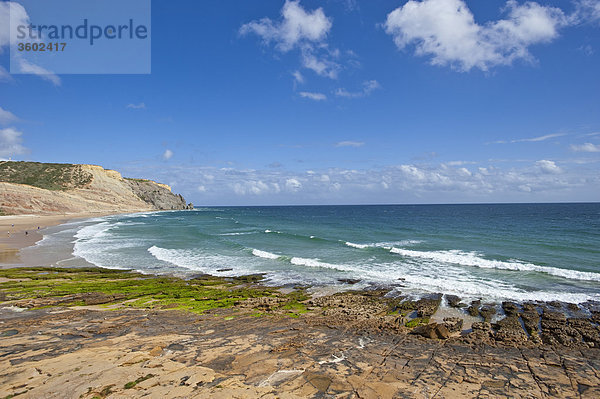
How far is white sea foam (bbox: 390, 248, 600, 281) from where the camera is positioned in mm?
20703

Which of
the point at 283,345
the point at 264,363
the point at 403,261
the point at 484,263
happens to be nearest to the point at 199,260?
the point at 403,261

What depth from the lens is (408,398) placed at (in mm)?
7125

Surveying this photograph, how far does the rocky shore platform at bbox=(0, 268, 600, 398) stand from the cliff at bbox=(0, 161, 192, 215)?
7659 cm

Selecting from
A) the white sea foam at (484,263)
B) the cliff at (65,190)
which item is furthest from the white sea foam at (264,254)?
the cliff at (65,190)

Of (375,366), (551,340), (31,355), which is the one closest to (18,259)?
(31,355)

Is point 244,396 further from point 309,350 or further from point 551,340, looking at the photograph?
point 551,340

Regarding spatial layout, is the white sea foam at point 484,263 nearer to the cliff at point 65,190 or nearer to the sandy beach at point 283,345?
the sandy beach at point 283,345

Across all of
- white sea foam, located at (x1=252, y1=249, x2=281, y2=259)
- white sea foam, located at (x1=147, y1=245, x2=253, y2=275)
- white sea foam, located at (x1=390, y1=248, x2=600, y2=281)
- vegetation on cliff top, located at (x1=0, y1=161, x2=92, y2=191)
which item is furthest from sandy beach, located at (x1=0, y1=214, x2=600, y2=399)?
vegetation on cliff top, located at (x1=0, y1=161, x2=92, y2=191)

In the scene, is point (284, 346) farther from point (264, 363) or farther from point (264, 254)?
point (264, 254)

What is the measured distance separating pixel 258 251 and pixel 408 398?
2533cm

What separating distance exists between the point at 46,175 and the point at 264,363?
119495 mm

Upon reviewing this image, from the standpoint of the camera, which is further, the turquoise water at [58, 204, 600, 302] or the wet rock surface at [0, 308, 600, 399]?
the turquoise water at [58, 204, 600, 302]

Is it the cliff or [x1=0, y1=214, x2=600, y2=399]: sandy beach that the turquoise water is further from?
the cliff

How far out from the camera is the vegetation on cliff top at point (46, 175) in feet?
302
